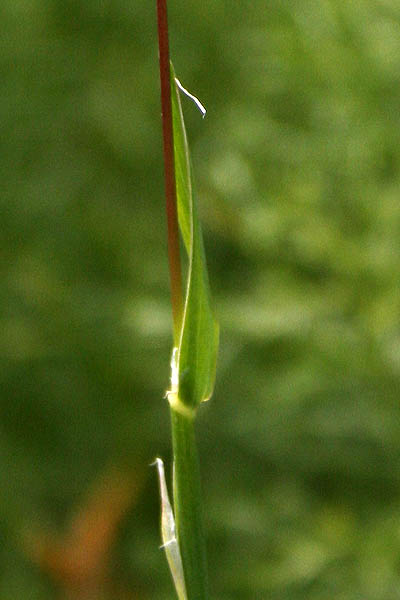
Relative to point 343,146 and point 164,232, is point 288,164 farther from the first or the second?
point 164,232

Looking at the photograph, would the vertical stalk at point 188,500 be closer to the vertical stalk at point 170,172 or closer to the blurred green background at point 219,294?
the vertical stalk at point 170,172

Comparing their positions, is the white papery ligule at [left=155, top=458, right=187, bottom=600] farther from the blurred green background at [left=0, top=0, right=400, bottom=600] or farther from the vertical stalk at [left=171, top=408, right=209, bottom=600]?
the blurred green background at [left=0, top=0, right=400, bottom=600]

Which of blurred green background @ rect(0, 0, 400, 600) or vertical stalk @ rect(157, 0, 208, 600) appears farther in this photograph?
blurred green background @ rect(0, 0, 400, 600)

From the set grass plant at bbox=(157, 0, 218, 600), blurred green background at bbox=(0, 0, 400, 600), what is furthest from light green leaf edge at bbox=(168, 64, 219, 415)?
blurred green background at bbox=(0, 0, 400, 600)

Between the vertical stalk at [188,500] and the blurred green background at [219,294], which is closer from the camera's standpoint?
the vertical stalk at [188,500]

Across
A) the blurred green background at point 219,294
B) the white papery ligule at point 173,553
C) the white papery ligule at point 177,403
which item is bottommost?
the blurred green background at point 219,294

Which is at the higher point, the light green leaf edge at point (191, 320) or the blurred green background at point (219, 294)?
the light green leaf edge at point (191, 320)

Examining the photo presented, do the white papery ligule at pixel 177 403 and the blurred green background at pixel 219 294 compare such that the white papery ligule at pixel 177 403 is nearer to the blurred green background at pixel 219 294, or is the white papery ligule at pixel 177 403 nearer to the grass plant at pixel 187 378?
the grass plant at pixel 187 378

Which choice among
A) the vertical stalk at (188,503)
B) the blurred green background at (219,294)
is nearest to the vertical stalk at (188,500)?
the vertical stalk at (188,503)
